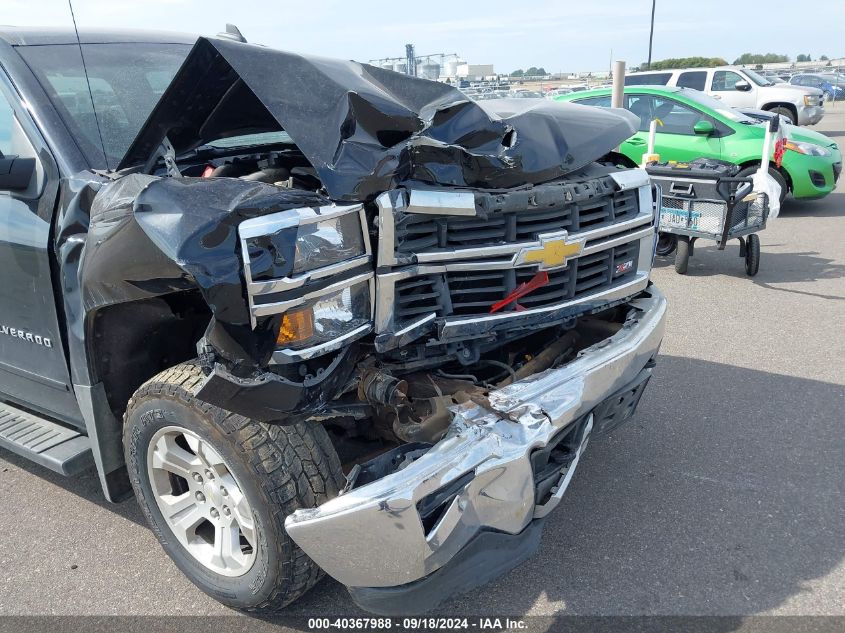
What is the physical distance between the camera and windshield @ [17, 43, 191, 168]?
10.0ft

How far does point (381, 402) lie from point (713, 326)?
158 inches

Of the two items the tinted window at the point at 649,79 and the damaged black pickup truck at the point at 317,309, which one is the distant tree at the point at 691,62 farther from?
the damaged black pickup truck at the point at 317,309

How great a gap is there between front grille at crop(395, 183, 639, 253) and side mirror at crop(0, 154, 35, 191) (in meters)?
1.60

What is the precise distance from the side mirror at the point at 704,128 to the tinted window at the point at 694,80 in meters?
7.25

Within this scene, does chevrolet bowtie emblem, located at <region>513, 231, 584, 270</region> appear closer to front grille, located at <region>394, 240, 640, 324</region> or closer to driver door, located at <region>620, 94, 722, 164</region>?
front grille, located at <region>394, 240, 640, 324</region>

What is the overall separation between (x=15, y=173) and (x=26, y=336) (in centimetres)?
70

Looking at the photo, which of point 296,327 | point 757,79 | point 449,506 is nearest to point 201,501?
point 296,327

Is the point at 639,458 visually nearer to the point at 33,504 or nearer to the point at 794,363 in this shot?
the point at 794,363

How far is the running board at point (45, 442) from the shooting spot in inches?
115

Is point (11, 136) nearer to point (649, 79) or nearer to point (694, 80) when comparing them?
point (649, 79)

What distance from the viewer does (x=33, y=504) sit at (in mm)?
3502

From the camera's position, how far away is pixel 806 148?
31.2 feet

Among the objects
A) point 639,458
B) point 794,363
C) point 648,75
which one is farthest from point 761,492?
point 648,75

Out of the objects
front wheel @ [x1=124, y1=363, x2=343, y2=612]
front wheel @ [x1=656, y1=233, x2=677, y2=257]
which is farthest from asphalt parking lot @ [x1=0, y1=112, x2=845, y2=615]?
front wheel @ [x1=656, y1=233, x2=677, y2=257]
